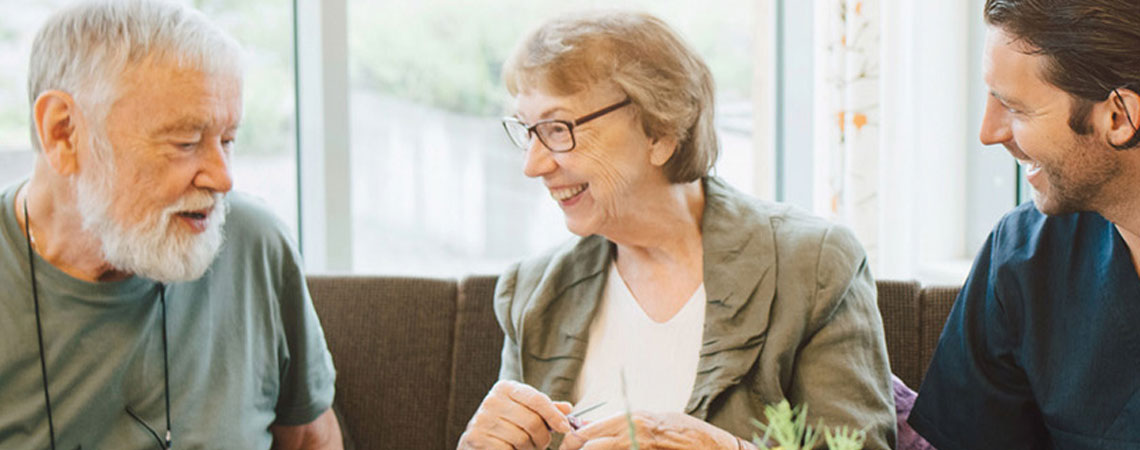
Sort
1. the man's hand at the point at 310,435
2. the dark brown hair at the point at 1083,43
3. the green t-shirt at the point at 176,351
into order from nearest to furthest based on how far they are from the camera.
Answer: the dark brown hair at the point at 1083,43, the green t-shirt at the point at 176,351, the man's hand at the point at 310,435

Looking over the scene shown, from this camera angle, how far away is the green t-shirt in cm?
174

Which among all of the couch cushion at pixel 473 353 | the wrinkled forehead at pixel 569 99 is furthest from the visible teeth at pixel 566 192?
the couch cushion at pixel 473 353

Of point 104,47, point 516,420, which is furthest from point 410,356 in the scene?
point 104,47

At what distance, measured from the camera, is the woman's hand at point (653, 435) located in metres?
1.63

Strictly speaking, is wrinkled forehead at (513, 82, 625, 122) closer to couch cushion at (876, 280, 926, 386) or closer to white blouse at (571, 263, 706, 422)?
white blouse at (571, 263, 706, 422)

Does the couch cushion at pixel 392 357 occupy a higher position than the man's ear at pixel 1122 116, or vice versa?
the man's ear at pixel 1122 116

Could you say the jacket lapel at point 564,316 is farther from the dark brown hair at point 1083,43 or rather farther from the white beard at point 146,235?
the dark brown hair at point 1083,43

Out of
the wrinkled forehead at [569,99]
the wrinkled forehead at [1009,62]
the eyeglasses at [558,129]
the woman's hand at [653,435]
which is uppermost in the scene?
the wrinkled forehead at [1009,62]

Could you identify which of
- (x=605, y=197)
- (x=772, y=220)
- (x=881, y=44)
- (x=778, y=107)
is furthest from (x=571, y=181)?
(x=778, y=107)

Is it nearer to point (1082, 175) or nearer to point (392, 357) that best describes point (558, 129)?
point (392, 357)

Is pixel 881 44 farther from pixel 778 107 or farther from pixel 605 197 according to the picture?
pixel 605 197

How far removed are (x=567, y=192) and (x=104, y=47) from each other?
757 millimetres

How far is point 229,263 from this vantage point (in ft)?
6.42

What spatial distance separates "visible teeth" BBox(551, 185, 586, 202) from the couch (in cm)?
37
